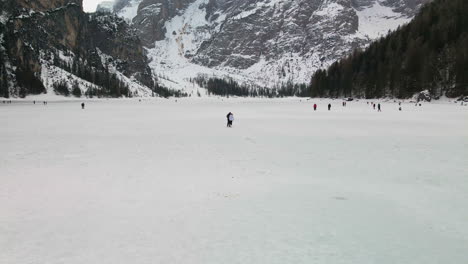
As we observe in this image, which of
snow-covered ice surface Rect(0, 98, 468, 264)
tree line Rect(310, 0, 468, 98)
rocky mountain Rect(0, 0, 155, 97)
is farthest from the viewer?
rocky mountain Rect(0, 0, 155, 97)

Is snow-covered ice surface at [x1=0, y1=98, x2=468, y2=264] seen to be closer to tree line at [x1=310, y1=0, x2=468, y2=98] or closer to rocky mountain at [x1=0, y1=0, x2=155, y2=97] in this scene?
tree line at [x1=310, y1=0, x2=468, y2=98]

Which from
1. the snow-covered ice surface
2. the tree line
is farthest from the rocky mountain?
the snow-covered ice surface

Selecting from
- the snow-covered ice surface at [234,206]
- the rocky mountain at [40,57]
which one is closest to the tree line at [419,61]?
the snow-covered ice surface at [234,206]

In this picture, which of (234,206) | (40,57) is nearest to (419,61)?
(234,206)

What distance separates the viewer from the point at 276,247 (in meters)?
5.81

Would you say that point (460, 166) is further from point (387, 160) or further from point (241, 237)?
point (241, 237)

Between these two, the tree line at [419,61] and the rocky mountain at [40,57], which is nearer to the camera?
the tree line at [419,61]

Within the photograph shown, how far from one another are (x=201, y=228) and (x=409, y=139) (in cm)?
1589

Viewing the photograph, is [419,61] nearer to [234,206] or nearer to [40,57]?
[234,206]

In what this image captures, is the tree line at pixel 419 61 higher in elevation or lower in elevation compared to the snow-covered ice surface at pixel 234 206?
higher

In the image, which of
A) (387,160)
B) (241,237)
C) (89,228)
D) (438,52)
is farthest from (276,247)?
(438,52)

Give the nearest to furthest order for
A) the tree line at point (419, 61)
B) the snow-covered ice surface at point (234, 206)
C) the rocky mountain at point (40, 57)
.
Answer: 1. the snow-covered ice surface at point (234, 206)
2. the tree line at point (419, 61)
3. the rocky mountain at point (40, 57)

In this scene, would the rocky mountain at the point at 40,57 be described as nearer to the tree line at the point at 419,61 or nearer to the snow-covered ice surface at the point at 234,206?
the tree line at the point at 419,61

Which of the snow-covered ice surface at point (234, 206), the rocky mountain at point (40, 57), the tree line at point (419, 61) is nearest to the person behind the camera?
the snow-covered ice surface at point (234, 206)
